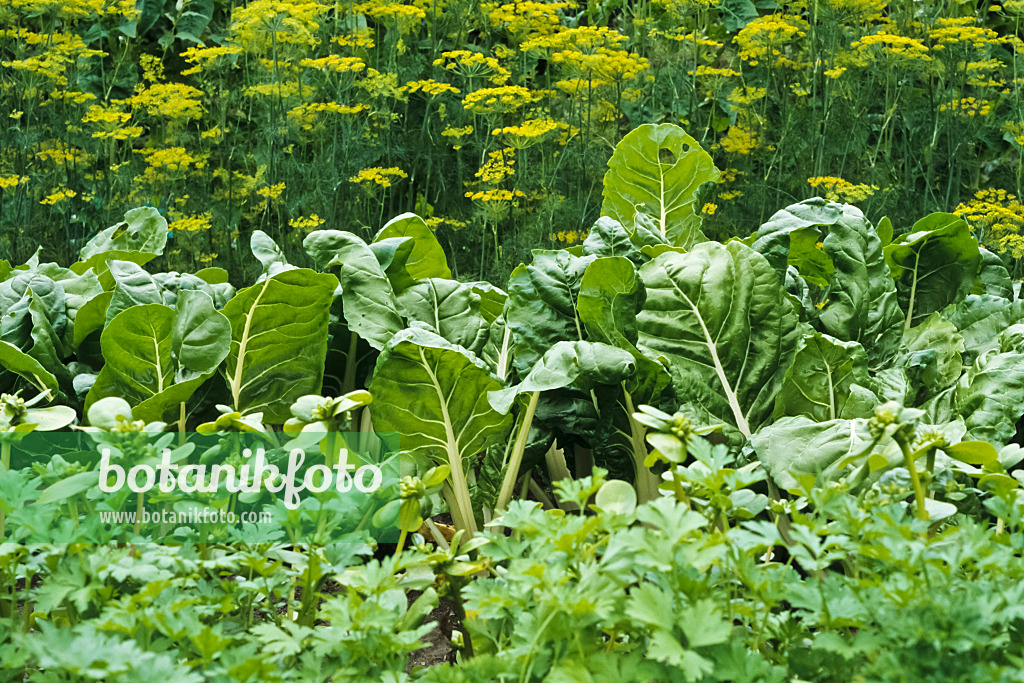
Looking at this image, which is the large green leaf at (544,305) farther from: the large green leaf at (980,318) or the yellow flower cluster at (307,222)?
the yellow flower cluster at (307,222)

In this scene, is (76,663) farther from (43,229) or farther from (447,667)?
(43,229)

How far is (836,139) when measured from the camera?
396 cm

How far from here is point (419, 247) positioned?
1471 mm

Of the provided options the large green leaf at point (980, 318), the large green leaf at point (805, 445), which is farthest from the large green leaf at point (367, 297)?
the large green leaf at point (980, 318)

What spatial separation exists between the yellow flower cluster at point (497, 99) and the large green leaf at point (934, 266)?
7.14 ft

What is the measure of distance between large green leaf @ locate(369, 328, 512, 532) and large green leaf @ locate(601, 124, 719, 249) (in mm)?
611

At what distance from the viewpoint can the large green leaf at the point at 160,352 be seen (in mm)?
1126

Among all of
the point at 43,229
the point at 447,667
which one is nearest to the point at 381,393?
the point at 447,667

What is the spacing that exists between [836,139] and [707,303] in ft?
10.2

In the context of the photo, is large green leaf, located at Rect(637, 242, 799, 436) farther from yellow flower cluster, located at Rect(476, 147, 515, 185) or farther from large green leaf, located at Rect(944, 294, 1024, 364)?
yellow flower cluster, located at Rect(476, 147, 515, 185)

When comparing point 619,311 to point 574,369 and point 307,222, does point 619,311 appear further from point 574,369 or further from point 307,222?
point 307,222

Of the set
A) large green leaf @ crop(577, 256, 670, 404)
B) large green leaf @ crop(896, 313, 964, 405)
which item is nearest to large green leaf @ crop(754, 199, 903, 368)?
large green leaf @ crop(896, 313, 964, 405)

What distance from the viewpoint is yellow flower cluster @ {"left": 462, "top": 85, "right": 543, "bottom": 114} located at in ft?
11.1

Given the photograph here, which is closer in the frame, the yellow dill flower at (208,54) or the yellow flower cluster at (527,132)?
the yellow flower cluster at (527,132)
